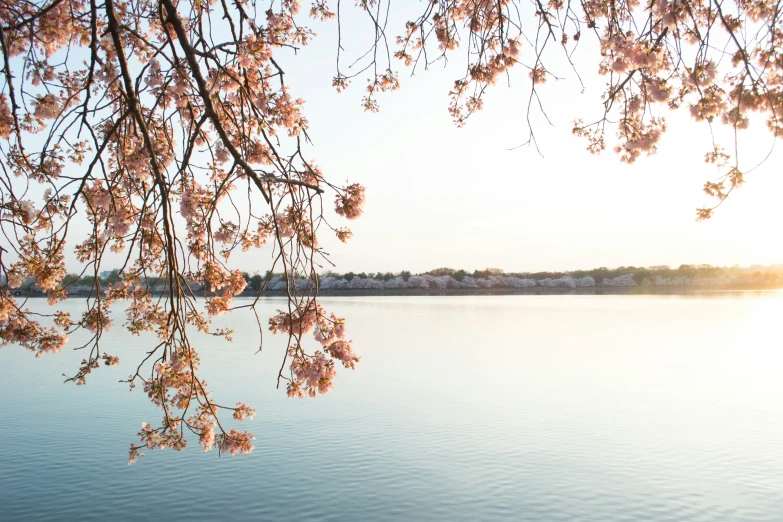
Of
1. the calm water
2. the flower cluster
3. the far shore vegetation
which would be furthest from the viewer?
the far shore vegetation

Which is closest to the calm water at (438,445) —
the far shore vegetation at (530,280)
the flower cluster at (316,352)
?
the flower cluster at (316,352)

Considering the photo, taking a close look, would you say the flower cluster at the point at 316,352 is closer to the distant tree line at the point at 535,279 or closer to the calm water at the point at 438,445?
the calm water at the point at 438,445

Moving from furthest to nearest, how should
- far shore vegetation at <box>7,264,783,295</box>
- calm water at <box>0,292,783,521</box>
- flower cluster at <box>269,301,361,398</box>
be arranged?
far shore vegetation at <box>7,264,783,295</box> → calm water at <box>0,292,783,521</box> → flower cluster at <box>269,301,361,398</box>

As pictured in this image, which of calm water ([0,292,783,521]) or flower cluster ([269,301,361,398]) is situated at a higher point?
flower cluster ([269,301,361,398])

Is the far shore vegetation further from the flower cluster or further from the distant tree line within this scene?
the flower cluster

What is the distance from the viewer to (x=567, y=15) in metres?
3.89

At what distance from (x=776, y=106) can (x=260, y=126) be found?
265cm

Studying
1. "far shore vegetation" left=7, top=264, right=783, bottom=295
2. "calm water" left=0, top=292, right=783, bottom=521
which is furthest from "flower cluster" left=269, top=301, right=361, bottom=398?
"far shore vegetation" left=7, top=264, right=783, bottom=295

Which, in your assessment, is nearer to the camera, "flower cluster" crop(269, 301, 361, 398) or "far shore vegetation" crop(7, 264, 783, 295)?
"flower cluster" crop(269, 301, 361, 398)

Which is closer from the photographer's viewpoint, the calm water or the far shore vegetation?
the calm water

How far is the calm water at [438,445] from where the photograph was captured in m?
5.89

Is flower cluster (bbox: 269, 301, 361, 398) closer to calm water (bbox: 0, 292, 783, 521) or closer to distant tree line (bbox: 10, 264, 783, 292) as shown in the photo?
calm water (bbox: 0, 292, 783, 521)

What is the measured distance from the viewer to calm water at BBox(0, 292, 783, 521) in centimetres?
589

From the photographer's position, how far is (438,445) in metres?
7.70
